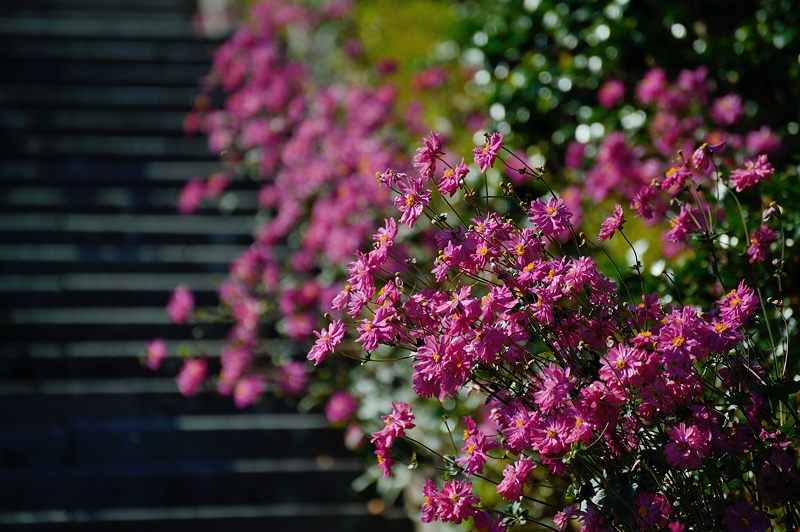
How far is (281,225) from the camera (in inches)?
191

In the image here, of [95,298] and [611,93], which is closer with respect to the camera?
[611,93]

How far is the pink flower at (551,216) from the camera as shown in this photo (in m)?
2.06

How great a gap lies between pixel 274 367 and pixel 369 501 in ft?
2.32

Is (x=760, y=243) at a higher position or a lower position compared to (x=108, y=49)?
lower

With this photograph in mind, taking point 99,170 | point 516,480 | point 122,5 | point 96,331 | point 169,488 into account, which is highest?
point 122,5

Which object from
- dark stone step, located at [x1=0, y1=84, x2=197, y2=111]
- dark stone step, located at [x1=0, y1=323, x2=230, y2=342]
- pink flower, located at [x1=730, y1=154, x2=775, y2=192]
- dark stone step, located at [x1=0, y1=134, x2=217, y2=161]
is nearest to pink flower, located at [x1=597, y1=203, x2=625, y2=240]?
pink flower, located at [x1=730, y1=154, x2=775, y2=192]

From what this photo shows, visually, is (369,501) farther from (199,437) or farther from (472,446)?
(472,446)

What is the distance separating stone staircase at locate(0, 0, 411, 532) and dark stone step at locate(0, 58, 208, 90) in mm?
15

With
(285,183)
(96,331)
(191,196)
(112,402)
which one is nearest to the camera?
(112,402)

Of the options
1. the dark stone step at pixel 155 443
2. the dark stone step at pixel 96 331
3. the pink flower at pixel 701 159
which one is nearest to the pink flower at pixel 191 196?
the dark stone step at pixel 96 331

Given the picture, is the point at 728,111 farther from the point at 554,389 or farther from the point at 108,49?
the point at 108,49

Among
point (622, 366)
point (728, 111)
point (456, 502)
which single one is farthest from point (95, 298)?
point (622, 366)

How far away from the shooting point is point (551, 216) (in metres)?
2.07

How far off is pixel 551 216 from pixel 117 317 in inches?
138
